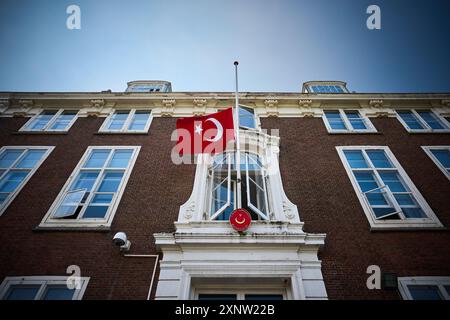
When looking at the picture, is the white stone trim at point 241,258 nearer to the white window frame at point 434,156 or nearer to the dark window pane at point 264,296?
the dark window pane at point 264,296

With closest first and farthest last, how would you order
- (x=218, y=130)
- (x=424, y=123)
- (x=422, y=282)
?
(x=422, y=282) → (x=218, y=130) → (x=424, y=123)

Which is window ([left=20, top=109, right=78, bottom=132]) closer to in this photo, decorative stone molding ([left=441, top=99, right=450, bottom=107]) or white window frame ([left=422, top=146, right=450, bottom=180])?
white window frame ([left=422, top=146, right=450, bottom=180])

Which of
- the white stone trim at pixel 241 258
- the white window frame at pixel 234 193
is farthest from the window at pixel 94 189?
the white window frame at pixel 234 193

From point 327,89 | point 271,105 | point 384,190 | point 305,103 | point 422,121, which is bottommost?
point 384,190

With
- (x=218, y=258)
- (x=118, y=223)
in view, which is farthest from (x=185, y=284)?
(x=118, y=223)

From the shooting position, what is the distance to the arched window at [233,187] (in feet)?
27.7

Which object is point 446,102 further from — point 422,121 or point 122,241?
point 122,241

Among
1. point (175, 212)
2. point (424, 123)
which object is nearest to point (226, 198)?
point (175, 212)

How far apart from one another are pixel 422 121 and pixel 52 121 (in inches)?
709

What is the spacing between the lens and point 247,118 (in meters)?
13.0

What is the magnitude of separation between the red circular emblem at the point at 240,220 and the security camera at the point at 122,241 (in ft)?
9.77

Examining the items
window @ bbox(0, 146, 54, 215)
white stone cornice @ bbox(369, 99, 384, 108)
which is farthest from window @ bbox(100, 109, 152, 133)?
white stone cornice @ bbox(369, 99, 384, 108)

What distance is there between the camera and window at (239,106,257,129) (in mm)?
12569
